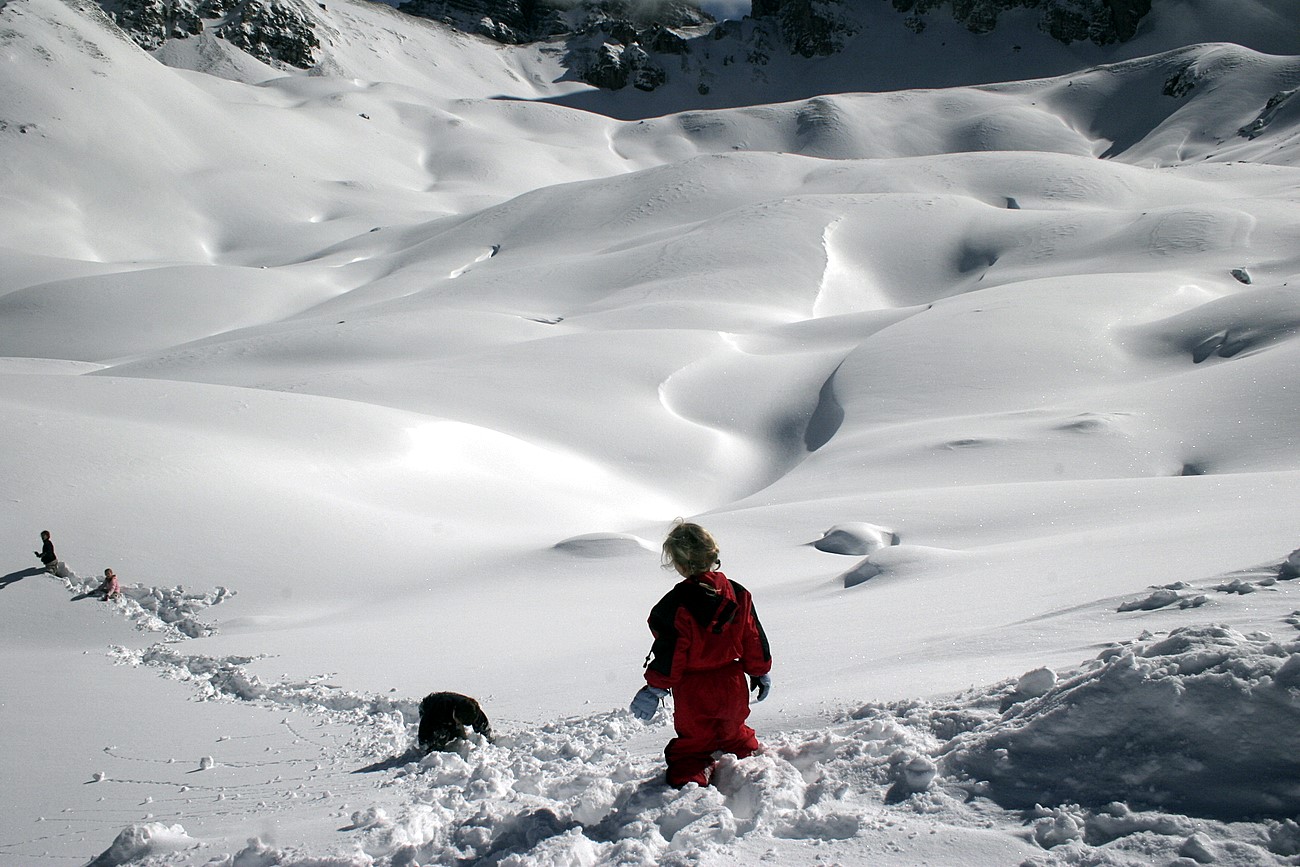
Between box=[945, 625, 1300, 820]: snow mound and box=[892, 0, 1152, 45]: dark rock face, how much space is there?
137 meters

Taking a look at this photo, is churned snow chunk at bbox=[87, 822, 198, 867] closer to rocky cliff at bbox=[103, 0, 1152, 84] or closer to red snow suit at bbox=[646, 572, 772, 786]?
red snow suit at bbox=[646, 572, 772, 786]

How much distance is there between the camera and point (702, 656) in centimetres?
325

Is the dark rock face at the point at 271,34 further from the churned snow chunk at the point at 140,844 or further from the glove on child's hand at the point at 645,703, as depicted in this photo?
the glove on child's hand at the point at 645,703

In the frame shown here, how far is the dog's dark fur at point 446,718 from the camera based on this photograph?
13.3ft

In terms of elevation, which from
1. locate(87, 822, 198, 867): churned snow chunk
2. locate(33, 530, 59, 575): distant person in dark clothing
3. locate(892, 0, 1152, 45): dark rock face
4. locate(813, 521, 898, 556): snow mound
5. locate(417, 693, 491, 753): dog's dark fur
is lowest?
locate(87, 822, 198, 867): churned snow chunk

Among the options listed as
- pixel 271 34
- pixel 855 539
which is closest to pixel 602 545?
pixel 855 539

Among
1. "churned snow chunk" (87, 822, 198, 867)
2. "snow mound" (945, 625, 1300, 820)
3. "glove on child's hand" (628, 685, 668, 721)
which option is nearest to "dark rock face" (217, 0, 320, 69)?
"churned snow chunk" (87, 822, 198, 867)

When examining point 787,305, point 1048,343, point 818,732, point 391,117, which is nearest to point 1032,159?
point 787,305

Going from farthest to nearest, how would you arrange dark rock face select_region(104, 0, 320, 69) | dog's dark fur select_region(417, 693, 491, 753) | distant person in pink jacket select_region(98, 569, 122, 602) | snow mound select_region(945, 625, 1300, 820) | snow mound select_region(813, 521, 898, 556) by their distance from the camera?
1. dark rock face select_region(104, 0, 320, 69)
2. snow mound select_region(813, 521, 898, 556)
3. distant person in pink jacket select_region(98, 569, 122, 602)
4. dog's dark fur select_region(417, 693, 491, 753)
5. snow mound select_region(945, 625, 1300, 820)

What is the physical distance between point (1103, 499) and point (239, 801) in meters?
8.82

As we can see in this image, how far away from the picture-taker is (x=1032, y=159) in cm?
4516

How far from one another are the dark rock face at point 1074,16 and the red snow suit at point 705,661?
13697cm

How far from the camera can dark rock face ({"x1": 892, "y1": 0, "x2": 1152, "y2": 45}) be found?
11362cm

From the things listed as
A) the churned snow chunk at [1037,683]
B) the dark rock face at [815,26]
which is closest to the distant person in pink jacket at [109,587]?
the churned snow chunk at [1037,683]
